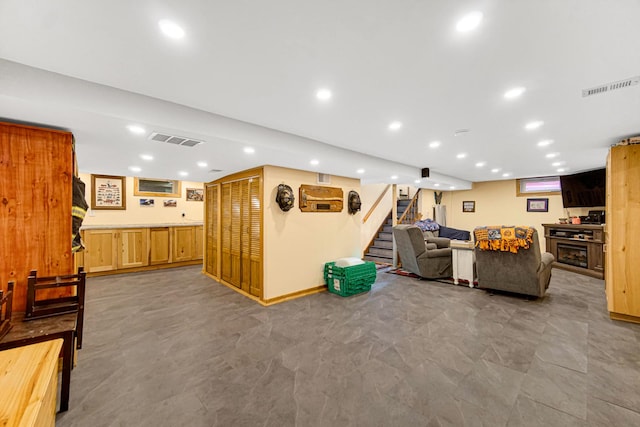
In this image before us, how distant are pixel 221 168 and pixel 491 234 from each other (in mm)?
4644

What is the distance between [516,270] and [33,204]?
598 centimetres

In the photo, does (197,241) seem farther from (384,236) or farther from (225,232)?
(384,236)

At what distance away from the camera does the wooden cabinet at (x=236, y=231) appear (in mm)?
4211

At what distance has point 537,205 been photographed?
7.46 meters

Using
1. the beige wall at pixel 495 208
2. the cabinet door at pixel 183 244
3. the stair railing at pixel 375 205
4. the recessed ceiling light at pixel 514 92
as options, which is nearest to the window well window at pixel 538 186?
the beige wall at pixel 495 208

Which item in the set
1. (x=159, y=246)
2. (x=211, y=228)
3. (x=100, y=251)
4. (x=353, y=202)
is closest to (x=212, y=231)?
(x=211, y=228)

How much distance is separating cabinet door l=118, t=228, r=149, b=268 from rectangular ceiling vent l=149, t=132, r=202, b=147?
439 centimetres

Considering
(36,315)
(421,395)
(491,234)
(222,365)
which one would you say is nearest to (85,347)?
(36,315)

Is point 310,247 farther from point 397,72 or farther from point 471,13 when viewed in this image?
point 471,13

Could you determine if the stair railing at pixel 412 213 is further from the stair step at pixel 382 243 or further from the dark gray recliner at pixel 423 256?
the dark gray recliner at pixel 423 256

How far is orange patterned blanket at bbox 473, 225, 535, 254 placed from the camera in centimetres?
387

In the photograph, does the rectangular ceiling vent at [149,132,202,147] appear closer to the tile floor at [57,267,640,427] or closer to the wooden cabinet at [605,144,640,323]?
the tile floor at [57,267,640,427]

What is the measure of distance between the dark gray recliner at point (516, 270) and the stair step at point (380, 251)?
2.65 meters

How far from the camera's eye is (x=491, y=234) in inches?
164
